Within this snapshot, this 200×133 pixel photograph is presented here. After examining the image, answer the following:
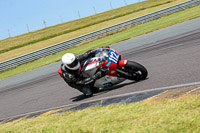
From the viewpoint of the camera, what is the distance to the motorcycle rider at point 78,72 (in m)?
8.04

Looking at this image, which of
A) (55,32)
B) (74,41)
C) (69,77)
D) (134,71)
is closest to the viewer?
(134,71)

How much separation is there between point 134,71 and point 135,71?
3 centimetres

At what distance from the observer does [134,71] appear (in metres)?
8.21

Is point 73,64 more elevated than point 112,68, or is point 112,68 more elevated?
point 73,64

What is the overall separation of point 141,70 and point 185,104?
3598 millimetres

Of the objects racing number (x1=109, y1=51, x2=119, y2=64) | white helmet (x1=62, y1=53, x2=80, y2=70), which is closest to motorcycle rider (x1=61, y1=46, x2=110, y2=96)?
white helmet (x1=62, y1=53, x2=80, y2=70)

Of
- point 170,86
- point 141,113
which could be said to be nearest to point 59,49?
point 170,86

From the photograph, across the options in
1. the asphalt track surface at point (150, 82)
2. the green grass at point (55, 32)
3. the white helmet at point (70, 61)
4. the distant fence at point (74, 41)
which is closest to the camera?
the asphalt track surface at point (150, 82)

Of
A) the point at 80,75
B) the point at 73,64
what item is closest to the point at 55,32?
the point at 80,75

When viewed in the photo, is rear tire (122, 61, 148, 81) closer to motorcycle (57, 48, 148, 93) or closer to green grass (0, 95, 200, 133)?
motorcycle (57, 48, 148, 93)

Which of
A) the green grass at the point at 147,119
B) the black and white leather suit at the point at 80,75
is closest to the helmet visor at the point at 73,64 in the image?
the black and white leather suit at the point at 80,75

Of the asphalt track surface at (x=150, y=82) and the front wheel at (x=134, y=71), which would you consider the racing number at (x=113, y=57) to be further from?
the asphalt track surface at (x=150, y=82)

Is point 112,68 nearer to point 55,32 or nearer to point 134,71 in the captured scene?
point 134,71

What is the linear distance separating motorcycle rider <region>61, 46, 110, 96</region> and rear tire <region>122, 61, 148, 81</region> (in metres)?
0.52
